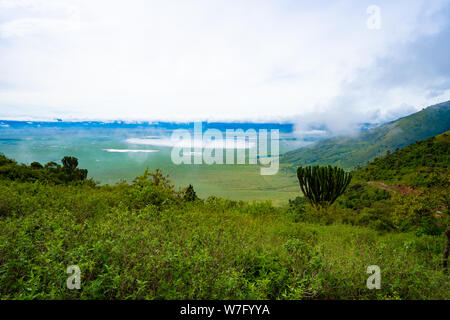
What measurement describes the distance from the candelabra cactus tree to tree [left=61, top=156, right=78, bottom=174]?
12910 mm

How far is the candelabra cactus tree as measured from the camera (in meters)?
13.0

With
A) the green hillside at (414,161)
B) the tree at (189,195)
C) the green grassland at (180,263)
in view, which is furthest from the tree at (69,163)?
the green hillside at (414,161)

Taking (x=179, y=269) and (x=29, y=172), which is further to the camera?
(x=29, y=172)

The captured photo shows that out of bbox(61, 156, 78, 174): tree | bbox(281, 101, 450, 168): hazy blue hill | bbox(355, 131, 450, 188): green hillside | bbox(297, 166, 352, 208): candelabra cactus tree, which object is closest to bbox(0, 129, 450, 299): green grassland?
bbox(297, 166, 352, 208): candelabra cactus tree

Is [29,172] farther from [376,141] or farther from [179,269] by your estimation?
[376,141]

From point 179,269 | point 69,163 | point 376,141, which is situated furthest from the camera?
point 376,141

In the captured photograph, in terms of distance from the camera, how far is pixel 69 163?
634 inches

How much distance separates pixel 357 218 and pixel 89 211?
362 inches

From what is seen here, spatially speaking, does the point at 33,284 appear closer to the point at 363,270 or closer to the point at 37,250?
the point at 37,250

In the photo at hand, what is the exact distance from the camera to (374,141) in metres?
121

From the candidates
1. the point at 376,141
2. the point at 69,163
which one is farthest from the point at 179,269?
the point at 376,141

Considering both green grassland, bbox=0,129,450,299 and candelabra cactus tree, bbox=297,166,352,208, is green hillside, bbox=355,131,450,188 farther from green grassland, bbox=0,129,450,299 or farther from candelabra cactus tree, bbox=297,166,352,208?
green grassland, bbox=0,129,450,299

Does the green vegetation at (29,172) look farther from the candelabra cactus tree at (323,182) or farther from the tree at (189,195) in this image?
the candelabra cactus tree at (323,182)

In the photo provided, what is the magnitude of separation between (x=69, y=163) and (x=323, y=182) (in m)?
14.3
